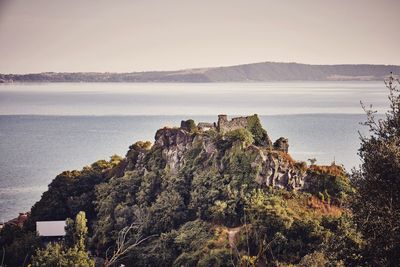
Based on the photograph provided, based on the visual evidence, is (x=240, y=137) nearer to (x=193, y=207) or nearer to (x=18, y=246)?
(x=193, y=207)

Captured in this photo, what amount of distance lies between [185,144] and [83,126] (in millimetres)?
100559

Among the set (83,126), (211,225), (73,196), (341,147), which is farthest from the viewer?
(83,126)

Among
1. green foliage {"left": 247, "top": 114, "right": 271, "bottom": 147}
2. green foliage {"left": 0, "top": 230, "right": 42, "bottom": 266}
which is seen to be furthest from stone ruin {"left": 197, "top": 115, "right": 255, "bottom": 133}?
green foliage {"left": 0, "top": 230, "right": 42, "bottom": 266}

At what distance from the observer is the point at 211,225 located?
104 feet

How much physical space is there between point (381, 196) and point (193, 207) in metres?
19.9

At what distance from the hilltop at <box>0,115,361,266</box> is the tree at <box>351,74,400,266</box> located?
39.3 ft

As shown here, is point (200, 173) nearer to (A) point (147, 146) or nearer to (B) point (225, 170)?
(B) point (225, 170)

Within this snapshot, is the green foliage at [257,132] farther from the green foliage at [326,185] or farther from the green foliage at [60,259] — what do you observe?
the green foliage at [60,259]

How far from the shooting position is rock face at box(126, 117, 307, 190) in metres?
32.9

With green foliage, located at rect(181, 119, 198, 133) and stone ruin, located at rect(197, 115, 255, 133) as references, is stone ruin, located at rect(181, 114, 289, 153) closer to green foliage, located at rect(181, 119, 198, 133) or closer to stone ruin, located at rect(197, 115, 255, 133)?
stone ruin, located at rect(197, 115, 255, 133)

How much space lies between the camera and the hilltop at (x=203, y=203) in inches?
1133

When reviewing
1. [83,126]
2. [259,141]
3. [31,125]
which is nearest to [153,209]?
[259,141]

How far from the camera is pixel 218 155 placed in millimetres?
34875

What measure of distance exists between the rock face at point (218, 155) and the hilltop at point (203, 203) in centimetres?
6
